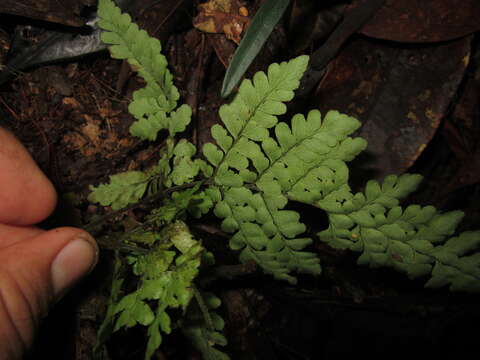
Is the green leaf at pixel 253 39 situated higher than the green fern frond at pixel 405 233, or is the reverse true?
the green leaf at pixel 253 39

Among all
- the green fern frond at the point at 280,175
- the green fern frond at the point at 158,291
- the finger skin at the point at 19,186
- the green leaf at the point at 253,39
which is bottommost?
the finger skin at the point at 19,186

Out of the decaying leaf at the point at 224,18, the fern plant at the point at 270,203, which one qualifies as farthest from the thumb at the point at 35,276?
the decaying leaf at the point at 224,18

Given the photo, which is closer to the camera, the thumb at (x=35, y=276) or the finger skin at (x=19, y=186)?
the thumb at (x=35, y=276)

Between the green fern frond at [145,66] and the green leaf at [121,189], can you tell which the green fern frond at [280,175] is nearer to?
the green fern frond at [145,66]

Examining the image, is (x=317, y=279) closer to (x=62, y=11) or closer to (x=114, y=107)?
(x=114, y=107)

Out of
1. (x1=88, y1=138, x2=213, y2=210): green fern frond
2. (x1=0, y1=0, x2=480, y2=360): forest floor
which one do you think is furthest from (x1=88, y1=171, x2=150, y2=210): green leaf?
(x1=0, y1=0, x2=480, y2=360): forest floor

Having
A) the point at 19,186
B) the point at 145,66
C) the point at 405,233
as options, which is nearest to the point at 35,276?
the point at 19,186

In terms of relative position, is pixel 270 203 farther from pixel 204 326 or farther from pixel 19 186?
pixel 19 186
